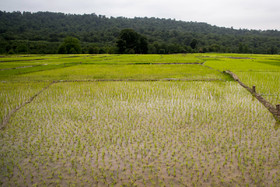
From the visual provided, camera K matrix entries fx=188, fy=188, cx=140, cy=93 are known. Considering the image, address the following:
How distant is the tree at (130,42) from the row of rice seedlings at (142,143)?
3614 centimetres

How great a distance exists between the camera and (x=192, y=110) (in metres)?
6.02

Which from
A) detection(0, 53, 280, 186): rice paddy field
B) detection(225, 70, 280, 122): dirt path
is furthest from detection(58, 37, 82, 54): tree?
detection(225, 70, 280, 122): dirt path

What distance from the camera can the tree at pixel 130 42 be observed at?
135 feet

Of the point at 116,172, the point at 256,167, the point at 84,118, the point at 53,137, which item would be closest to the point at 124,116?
the point at 84,118

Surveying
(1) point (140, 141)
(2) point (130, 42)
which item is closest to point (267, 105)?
(1) point (140, 141)

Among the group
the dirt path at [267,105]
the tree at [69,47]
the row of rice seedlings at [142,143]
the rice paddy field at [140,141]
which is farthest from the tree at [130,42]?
the row of rice seedlings at [142,143]

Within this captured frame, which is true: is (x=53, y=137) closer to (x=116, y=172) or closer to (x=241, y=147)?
(x=116, y=172)

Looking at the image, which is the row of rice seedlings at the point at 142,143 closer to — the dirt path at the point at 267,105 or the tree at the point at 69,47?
the dirt path at the point at 267,105

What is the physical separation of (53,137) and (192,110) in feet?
13.4

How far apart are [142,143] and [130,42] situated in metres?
40.4

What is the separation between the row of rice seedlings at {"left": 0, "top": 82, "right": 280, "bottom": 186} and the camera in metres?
3.13

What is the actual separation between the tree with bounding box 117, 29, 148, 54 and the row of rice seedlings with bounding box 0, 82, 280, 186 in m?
36.1

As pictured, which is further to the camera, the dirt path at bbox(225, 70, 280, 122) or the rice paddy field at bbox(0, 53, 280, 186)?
the dirt path at bbox(225, 70, 280, 122)

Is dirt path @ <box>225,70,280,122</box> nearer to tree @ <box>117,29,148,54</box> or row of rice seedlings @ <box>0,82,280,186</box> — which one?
row of rice seedlings @ <box>0,82,280,186</box>
